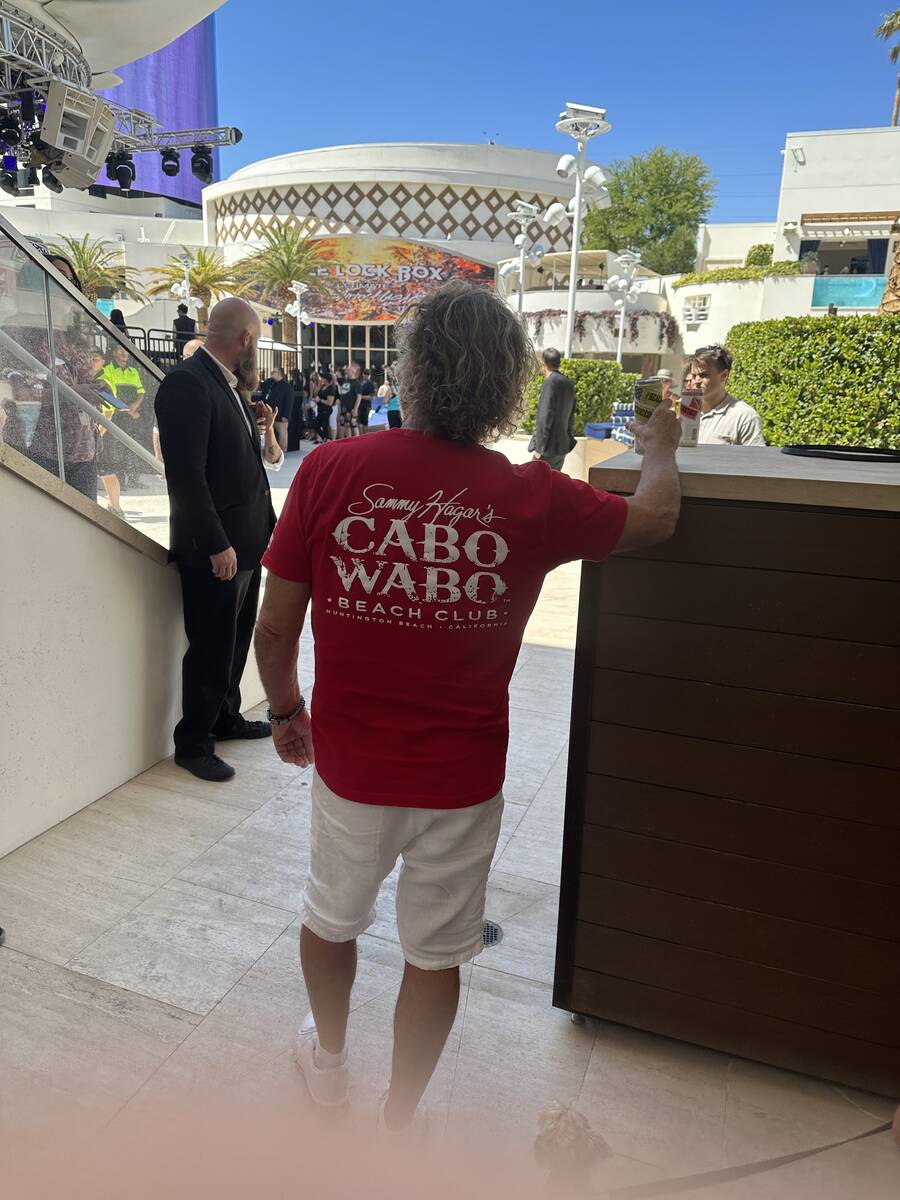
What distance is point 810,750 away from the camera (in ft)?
4.82

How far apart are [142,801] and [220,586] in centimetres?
76

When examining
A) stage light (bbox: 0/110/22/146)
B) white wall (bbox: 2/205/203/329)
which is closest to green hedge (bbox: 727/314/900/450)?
stage light (bbox: 0/110/22/146)

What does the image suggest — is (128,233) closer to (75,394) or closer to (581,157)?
(581,157)

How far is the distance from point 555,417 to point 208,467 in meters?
4.96

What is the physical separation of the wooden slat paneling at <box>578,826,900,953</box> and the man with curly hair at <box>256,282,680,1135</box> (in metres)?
0.43

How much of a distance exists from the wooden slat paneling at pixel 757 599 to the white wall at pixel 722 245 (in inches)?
1623

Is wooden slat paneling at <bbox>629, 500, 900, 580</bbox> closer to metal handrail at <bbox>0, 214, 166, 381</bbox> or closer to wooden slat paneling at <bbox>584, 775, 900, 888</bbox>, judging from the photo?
wooden slat paneling at <bbox>584, 775, 900, 888</bbox>

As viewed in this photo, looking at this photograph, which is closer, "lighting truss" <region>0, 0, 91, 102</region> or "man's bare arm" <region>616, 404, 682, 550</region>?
"man's bare arm" <region>616, 404, 682, 550</region>

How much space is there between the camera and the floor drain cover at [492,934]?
2029 millimetres

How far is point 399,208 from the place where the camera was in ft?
133

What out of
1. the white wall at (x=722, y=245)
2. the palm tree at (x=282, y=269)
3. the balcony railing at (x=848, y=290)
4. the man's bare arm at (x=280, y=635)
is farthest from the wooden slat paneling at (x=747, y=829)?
the white wall at (x=722, y=245)

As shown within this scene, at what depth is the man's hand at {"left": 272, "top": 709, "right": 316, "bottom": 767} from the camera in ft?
4.84

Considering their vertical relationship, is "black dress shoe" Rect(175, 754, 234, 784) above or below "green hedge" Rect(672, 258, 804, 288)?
below

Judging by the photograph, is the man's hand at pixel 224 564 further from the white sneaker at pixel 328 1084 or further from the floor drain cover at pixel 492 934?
the white sneaker at pixel 328 1084
